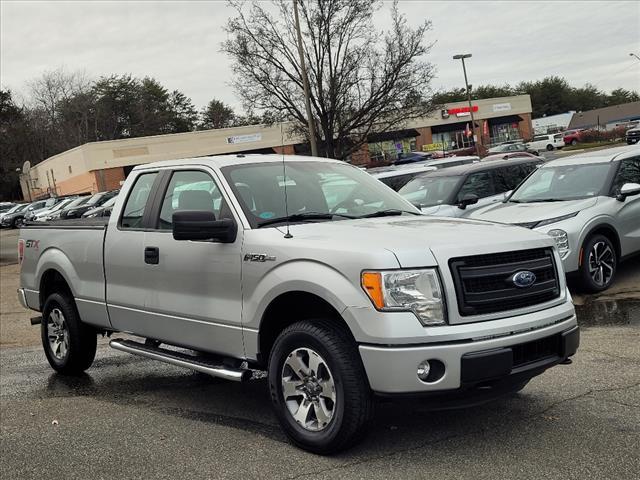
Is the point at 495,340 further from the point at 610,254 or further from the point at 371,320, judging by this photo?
the point at 610,254

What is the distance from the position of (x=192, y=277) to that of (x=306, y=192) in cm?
103

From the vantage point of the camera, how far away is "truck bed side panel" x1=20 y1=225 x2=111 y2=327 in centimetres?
604

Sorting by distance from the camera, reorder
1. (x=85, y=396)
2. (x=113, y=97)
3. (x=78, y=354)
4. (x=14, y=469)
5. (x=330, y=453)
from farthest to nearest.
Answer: (x=113, y=97)
(x=78, y=354)
(x=85, y=396)
(x=14, y=469)
(x=330, y=453)

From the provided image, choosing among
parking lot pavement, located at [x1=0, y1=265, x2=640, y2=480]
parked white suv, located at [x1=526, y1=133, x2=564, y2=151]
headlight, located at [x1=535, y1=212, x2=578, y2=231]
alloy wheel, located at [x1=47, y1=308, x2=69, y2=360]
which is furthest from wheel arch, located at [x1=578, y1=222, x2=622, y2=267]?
parked white suv, located at [x1=526, y1=133, x2=564, y2=151]

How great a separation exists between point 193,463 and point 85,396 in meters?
2.25

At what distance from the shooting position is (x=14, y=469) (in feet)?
14.4

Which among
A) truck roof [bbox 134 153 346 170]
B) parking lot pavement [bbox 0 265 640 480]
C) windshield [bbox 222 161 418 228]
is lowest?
parking lot pavement [bbox 0 265 640 480]

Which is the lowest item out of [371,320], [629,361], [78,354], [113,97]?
[629,361]

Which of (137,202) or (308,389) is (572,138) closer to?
(137,202)

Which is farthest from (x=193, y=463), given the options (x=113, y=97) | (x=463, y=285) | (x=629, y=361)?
(x=113, y=97)

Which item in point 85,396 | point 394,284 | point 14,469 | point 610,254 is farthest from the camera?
A: point 610,254

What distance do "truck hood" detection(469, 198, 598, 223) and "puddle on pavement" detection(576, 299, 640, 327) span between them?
1.19m

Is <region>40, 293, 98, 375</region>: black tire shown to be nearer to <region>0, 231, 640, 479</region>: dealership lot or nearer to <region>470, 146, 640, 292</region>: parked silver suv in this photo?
<region>0, 231, 640, 479</region>: dealership lot

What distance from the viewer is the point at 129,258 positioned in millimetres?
5594
